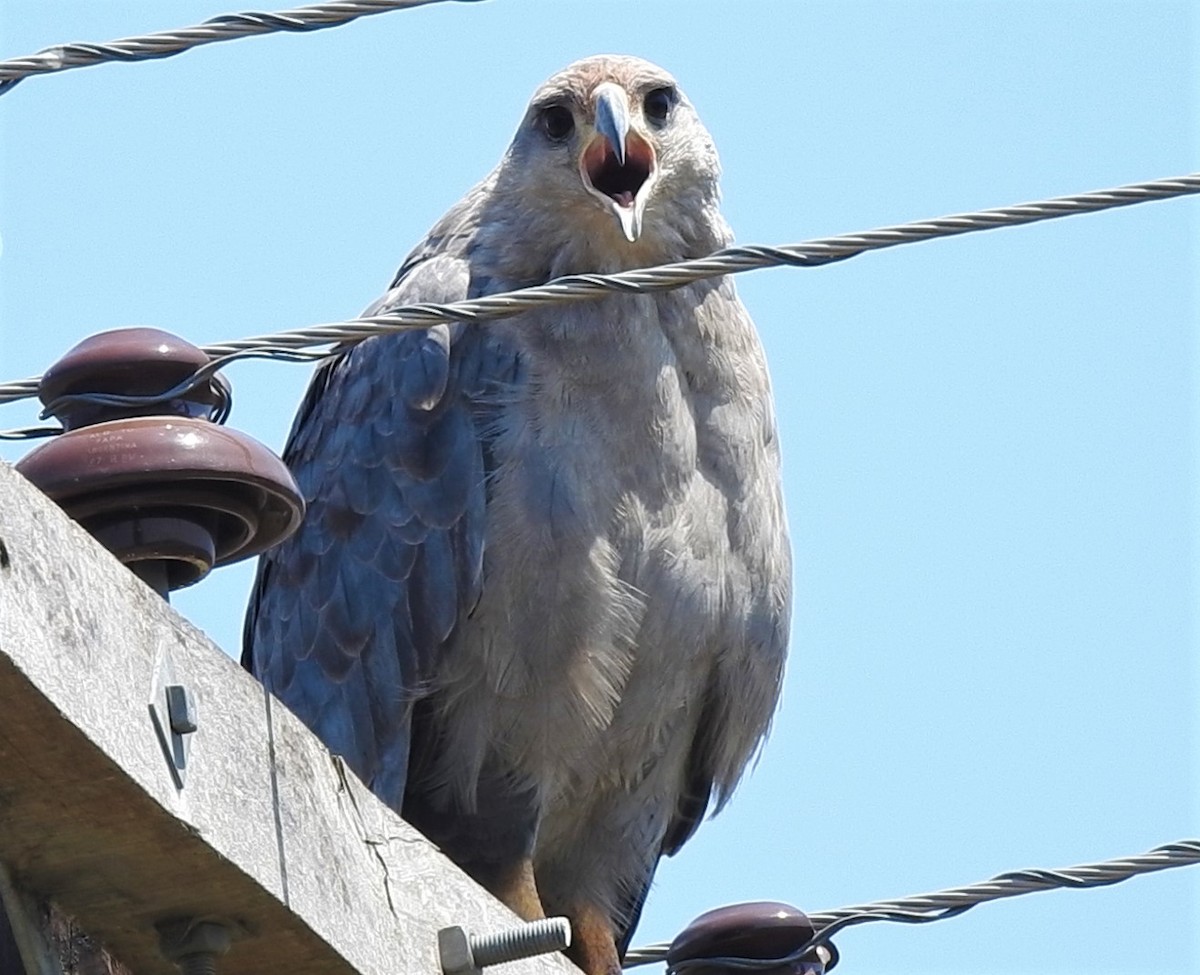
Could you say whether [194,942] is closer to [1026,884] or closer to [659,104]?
[1026,884]

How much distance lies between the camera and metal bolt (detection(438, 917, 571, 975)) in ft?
15.5

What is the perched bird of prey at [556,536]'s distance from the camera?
740cm

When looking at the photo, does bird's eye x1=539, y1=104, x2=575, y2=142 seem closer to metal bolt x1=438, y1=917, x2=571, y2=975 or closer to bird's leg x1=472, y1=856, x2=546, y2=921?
bird's leg x1=472, y1=856, x2=546, y2=921

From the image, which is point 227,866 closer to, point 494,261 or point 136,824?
point 136,824

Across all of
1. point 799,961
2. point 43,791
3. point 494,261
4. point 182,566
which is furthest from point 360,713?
point 43,791

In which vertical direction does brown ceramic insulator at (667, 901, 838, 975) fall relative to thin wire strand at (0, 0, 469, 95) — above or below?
below

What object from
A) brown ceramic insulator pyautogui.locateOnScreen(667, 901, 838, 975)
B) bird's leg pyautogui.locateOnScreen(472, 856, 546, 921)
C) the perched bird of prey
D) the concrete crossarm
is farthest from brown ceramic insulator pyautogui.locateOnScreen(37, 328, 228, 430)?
bird's leg pyautogui.locateOnScreen(472, 856, 546, 921)

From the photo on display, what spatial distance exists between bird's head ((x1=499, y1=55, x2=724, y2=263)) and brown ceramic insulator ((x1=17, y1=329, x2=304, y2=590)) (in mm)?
3146

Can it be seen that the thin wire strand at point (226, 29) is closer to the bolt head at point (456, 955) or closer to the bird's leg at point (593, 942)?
the bolt head at point (456, 955)

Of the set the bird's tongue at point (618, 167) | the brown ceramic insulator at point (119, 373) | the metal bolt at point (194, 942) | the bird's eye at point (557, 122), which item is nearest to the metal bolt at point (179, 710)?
the metal bolt at point (194, 942)

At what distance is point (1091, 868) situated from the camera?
4832 mm

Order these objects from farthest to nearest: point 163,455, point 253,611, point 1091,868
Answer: point 253,611, point 1091,868, point 163,455

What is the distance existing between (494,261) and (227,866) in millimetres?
3775

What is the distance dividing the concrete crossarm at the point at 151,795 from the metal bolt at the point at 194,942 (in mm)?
29
